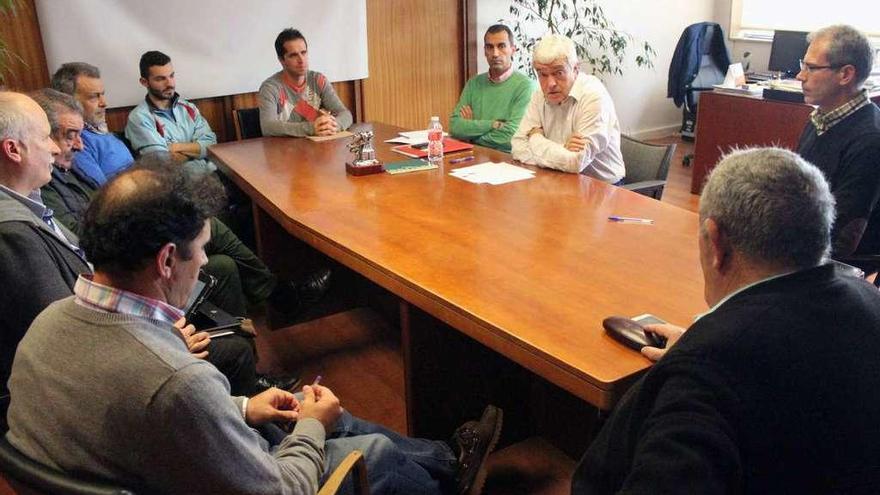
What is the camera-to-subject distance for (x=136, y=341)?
1027 mm


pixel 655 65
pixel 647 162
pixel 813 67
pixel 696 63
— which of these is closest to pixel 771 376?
pixel 813 67

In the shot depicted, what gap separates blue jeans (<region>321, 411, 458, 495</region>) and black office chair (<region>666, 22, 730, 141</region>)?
4778 millimetres

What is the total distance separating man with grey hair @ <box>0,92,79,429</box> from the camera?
1533mm

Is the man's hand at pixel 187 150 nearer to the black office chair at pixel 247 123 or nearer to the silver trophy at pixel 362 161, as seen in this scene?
the black office chair at pixel 247 123

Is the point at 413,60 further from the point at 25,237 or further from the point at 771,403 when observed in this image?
the point at 771,403

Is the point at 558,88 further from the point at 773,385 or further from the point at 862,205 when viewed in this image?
the point at 773,385

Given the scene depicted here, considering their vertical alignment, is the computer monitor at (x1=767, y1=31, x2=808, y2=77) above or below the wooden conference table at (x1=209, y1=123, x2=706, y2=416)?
above

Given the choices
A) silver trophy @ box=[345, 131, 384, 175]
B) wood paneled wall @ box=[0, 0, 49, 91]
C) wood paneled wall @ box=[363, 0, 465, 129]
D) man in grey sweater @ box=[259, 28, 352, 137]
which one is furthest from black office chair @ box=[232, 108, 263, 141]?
silver trophy @ box=[345, 131, 384, 175]

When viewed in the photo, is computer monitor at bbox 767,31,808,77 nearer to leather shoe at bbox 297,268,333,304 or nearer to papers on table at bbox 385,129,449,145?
papers on table at bbox 385,129,449,145

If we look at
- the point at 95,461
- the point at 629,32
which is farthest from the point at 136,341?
the point at 629,32

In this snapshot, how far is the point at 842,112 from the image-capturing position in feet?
8.01

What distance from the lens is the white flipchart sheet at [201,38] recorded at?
3.78m

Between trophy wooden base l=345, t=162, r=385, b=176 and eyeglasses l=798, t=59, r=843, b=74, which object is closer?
eyeglasses l=798, t=59, r=843, b=74

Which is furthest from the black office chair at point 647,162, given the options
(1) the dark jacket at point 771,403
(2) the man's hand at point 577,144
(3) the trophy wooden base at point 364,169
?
(1) the dark jacket at point 771,403
